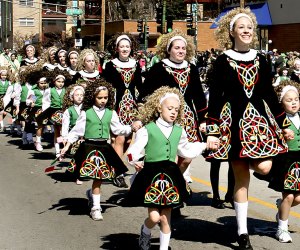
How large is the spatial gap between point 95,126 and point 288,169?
2.52 m

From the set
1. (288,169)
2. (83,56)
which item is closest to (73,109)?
(83,56)

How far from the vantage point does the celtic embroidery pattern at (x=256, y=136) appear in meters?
6.67

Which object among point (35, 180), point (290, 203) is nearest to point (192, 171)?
point (35, 180)

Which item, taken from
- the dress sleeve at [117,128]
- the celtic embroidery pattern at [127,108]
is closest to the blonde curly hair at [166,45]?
the dress sleeve at [117,128]

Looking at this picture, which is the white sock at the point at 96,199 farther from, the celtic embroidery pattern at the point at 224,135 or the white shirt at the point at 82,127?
the celtic embroidery pattern at the point at 224,135

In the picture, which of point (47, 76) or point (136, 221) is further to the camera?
point (47, 76)

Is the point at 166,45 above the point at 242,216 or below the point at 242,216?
above

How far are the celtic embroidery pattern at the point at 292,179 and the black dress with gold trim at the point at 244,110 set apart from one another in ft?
1.36

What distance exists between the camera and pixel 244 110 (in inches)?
268

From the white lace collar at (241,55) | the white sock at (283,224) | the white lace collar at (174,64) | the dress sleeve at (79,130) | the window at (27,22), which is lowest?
the white sock at (283,224)

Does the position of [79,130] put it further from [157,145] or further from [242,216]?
[242,216]

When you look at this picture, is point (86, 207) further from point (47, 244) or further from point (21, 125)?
point (21, 125)

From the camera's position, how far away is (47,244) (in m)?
7.36

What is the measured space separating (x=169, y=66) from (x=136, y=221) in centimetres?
180
